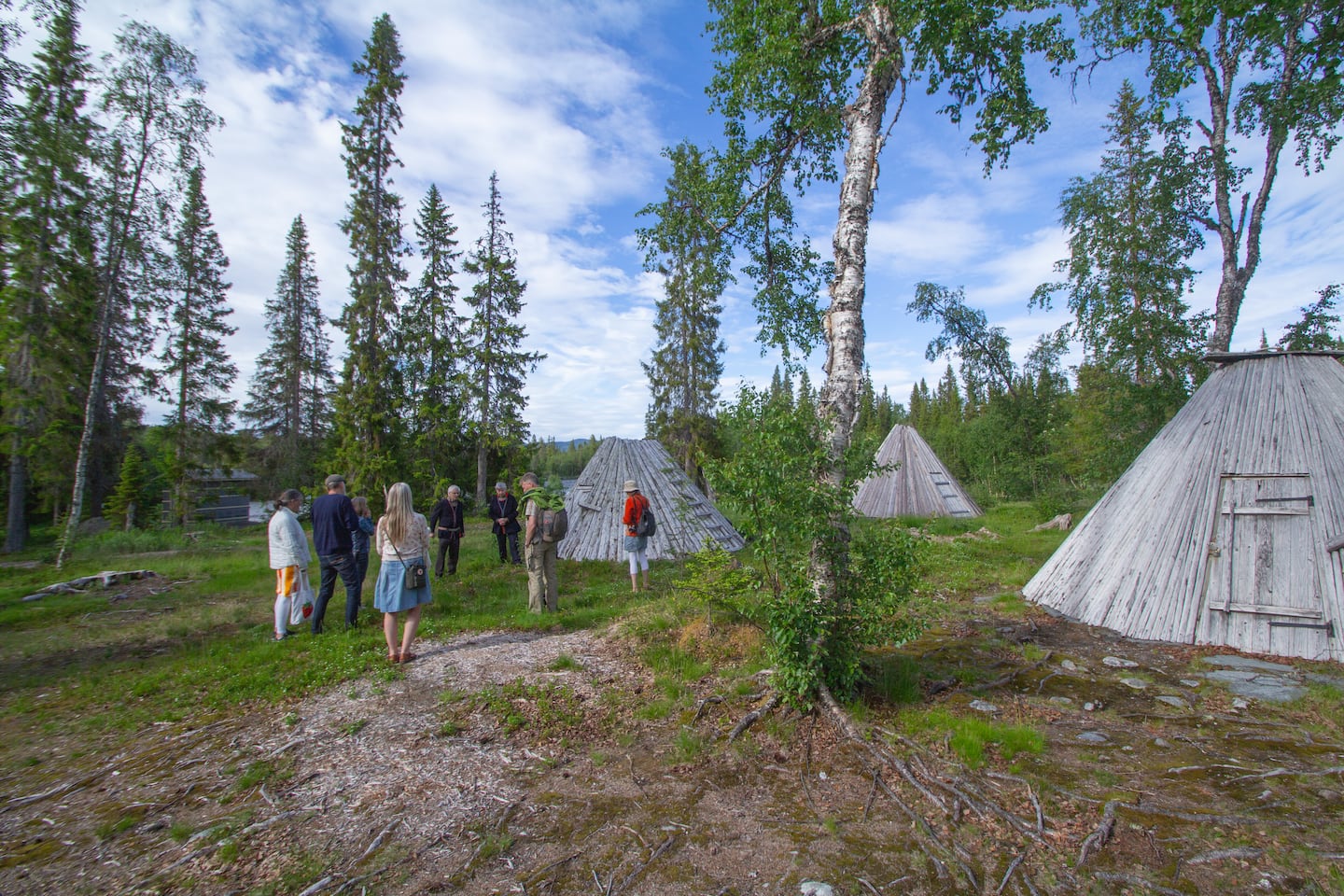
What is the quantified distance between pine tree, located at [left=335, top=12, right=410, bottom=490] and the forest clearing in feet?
34.9

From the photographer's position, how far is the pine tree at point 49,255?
11914 millimetres

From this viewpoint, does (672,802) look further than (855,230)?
No

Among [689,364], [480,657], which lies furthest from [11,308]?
[689,364]

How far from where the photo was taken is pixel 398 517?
599cm

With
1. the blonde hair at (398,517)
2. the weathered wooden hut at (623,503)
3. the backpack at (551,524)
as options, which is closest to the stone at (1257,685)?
the backpack at (551,524)

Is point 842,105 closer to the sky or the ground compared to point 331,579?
closer to the sky

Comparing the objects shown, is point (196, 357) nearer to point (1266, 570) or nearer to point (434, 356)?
point (434, 356)

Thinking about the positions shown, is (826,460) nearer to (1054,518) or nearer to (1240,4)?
(1240,4)

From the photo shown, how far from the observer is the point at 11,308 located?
528 inches

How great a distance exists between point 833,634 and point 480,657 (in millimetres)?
3685

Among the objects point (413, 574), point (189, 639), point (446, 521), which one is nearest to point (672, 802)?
point (413, 574)

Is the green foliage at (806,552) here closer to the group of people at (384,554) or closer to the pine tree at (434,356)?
the group of people at (384,554)

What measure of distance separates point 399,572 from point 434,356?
1744 cm

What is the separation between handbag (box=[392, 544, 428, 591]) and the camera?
593cm
